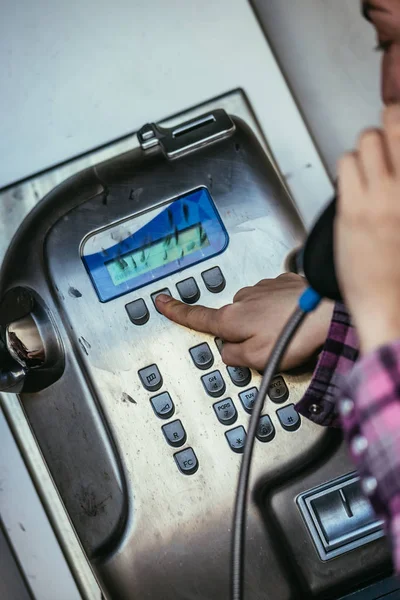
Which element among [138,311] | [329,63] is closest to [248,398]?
[138,311]

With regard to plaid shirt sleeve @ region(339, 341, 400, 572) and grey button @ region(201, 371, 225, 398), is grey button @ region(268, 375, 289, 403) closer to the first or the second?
grey button @ region(201, 371, 225, 398)

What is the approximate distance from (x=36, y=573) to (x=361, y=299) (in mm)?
474

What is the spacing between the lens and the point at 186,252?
677 millimetres

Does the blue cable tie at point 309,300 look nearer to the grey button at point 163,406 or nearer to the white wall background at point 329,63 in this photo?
the grey button at point 163,406

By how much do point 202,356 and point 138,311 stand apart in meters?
0.07

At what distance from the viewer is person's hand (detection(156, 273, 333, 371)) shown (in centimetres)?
65

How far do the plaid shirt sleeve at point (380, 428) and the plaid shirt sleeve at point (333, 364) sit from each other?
0.19 m

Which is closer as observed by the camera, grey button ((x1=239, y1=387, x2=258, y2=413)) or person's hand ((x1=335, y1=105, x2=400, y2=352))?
person's hand ((x1=335, y1=105, x2=400, y2=352))

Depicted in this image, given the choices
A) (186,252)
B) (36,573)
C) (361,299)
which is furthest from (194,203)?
(36,573)

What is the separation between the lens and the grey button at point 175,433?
658 mm

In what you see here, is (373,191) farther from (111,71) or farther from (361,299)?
(111,71)

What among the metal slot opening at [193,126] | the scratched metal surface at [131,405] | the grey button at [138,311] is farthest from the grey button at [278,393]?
the metal slot opening at [193,126]

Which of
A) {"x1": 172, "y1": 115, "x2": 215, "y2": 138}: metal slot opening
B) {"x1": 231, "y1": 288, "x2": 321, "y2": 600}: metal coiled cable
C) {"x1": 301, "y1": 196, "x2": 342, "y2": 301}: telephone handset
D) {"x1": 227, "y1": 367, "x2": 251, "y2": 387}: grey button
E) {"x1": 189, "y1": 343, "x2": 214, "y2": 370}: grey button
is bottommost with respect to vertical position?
{"x1": 231, "y1": 288, "x2": 321, "y2": 600}: metal coiled cable

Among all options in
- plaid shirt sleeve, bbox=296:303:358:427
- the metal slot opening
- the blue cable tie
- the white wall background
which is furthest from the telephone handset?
the white wall background
